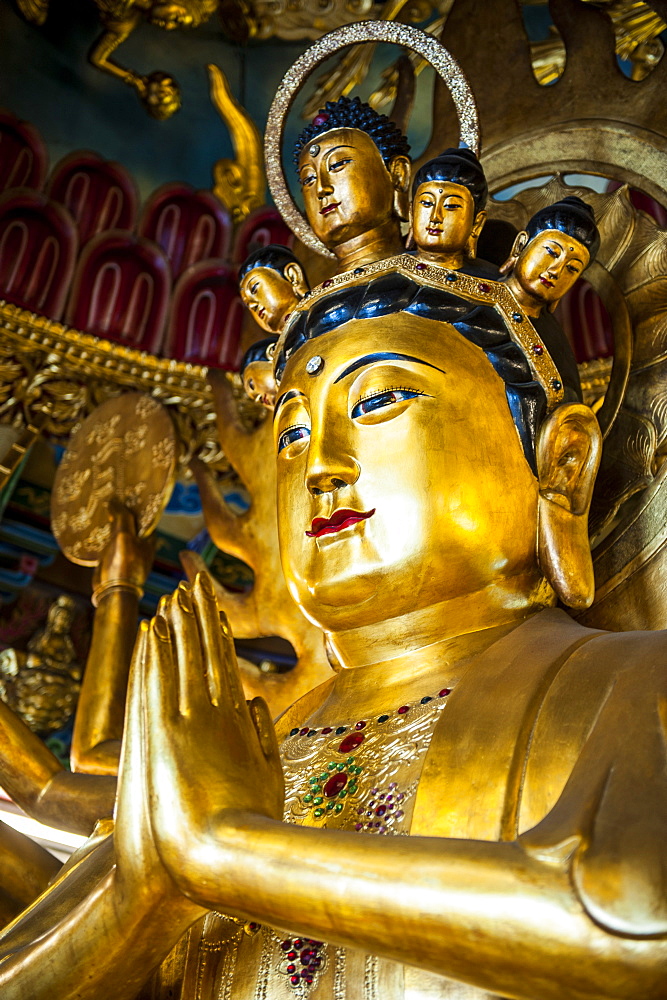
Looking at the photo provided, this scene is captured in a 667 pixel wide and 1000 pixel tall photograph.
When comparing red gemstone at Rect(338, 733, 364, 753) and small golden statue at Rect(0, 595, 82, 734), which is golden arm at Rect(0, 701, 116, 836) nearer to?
red gemstone at Rect(338, 733, 364, 753)

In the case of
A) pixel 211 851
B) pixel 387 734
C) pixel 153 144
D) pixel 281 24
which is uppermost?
pixel 281 24

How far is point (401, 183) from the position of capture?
97.1 inches

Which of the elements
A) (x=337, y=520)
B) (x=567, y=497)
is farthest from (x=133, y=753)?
(x=567, y=497)

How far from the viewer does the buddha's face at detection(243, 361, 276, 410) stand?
101 inches

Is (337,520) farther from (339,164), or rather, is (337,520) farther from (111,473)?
(111,473)

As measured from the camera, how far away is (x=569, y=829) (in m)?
1.40

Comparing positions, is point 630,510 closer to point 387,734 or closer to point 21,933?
point 387,734

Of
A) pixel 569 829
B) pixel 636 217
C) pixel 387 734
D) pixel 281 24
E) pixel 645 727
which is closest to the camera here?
pixel 569 829

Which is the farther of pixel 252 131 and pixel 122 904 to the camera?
pixel 252 131

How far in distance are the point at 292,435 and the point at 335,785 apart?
2.22ft

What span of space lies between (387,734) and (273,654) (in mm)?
2186

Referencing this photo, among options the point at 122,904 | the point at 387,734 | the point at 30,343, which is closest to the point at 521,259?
the point at 387,734

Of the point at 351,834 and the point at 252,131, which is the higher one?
the point at 252,131

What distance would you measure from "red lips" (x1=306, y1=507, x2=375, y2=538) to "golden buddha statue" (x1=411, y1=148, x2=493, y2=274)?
55 centimetres
